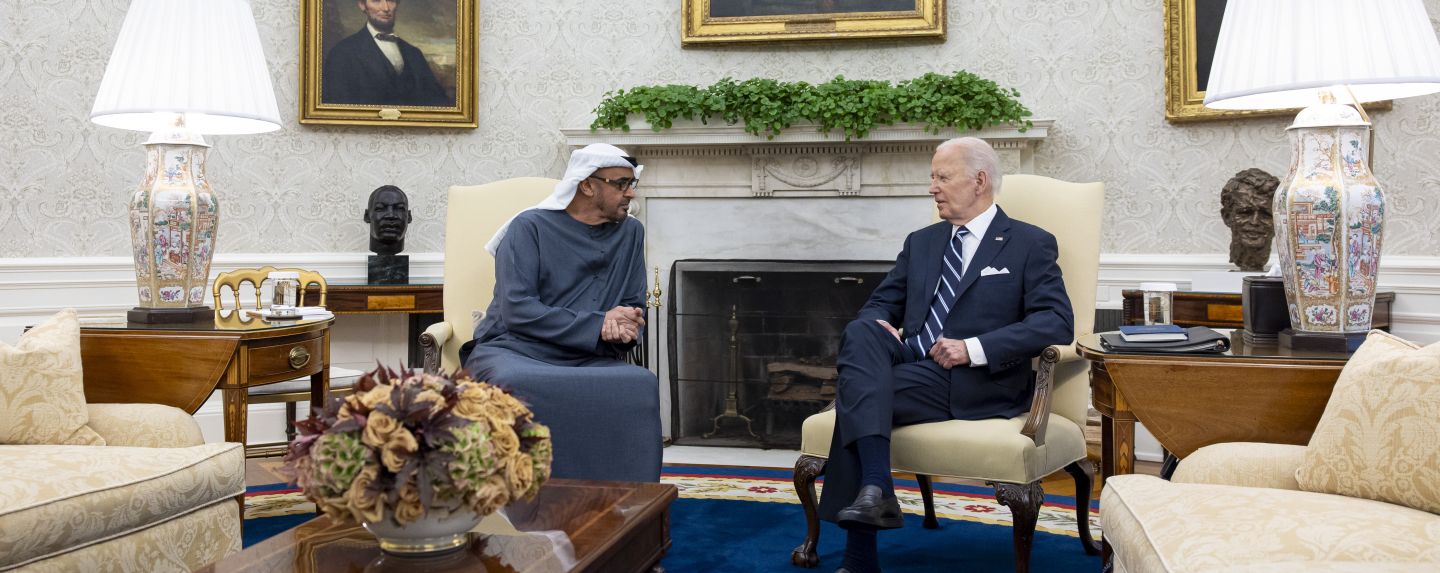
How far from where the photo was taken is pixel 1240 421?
241 centimetres

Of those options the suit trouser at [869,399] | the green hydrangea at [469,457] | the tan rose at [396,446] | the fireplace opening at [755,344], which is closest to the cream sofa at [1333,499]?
the suit trouser at [869,399]

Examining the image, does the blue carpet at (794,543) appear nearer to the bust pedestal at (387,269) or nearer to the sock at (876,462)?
the sock at (876,462)

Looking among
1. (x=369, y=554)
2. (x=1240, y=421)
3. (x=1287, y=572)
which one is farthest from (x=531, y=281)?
(x=1287, y=572)

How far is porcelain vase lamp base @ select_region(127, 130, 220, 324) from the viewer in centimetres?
310

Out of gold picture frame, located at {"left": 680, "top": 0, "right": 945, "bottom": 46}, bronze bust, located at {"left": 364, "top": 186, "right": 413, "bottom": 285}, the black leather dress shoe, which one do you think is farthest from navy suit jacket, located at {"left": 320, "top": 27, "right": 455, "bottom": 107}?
the black leather dress shoe

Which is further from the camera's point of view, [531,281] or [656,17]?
[656,17]

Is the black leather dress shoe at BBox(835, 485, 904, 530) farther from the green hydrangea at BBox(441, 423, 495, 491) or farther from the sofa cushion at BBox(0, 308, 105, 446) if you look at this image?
the sofa cushion at BBox(0, 308, 105, 446)

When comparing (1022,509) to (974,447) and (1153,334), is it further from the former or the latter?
(1153,334)

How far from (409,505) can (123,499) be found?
3.25 ft

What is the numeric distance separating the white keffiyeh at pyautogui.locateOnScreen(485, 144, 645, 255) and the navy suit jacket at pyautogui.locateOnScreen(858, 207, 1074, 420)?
3.14 ft

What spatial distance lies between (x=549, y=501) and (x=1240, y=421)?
1576 mm

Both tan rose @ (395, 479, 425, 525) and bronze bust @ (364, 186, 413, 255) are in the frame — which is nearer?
tan rose @ (395, 479, 425, 525)

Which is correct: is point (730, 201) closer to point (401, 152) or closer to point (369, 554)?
point (401, 152)

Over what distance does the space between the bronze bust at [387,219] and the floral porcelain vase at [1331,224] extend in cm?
365
